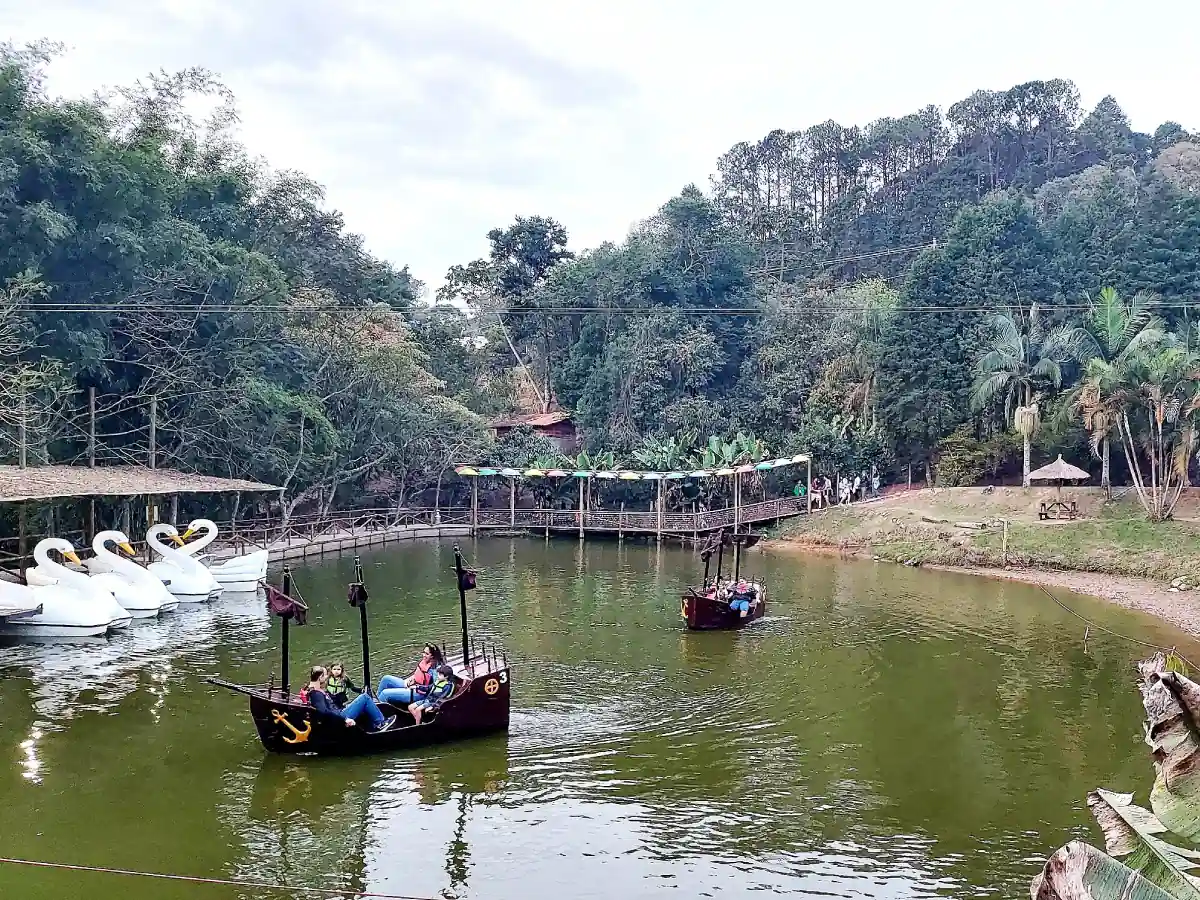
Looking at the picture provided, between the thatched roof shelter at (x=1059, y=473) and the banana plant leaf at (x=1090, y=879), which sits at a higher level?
the thatched roof shelter at (x=1059, y=473)

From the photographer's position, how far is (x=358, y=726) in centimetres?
1275

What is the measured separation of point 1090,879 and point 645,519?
35.5 metres

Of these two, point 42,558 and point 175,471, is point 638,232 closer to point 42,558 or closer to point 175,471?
point 175,471

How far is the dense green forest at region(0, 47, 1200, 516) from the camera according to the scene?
2755 cm

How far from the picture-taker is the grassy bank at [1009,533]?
27734 millimetres

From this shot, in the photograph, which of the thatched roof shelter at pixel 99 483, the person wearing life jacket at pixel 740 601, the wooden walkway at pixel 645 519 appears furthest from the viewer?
the wooden walkway at pixel 645 519

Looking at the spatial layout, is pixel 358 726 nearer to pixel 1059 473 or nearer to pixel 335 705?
pixel 335 705

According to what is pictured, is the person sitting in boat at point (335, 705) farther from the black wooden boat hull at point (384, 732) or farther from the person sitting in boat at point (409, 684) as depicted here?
the person sitting in boat at point (409, 684)

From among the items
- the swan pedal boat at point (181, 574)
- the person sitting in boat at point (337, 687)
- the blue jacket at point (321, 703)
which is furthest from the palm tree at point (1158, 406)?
the swan pedal boat at point (181, 574)

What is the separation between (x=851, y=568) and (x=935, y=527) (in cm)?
374

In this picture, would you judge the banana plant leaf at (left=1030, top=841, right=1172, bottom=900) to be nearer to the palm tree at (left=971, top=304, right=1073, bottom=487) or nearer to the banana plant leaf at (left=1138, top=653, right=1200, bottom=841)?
the banana plant leaf at (left=1138, top=653, right=1200, bottom=841)

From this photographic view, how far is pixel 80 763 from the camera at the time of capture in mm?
12547

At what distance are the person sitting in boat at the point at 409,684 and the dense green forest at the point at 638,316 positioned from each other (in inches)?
452

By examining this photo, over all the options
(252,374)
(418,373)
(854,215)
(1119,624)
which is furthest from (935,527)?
(854,215)
